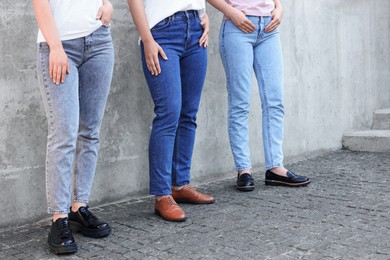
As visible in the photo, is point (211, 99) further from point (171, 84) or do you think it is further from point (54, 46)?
point (54, 46)

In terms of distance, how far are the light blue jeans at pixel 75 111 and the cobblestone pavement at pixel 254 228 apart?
1.10 ft

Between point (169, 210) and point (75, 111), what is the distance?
0.94m

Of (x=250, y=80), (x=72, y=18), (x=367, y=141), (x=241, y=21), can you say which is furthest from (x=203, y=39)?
(x=367, y=141)

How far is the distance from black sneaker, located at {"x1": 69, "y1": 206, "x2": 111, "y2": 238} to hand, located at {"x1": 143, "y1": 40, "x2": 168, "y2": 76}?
0.92 m

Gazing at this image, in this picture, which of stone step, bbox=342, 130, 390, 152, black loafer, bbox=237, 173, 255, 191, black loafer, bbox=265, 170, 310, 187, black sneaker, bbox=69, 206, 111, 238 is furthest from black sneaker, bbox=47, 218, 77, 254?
stone step, bbox=342, 130, 390, 152

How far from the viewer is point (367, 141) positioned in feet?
20.3

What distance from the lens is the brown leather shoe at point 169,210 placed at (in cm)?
359

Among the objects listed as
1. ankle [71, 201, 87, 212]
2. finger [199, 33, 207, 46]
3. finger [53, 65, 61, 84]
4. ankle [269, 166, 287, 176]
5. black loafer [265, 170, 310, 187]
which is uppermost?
finger [199, 33, 207, 46]

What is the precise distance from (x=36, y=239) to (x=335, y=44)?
13.5 ft

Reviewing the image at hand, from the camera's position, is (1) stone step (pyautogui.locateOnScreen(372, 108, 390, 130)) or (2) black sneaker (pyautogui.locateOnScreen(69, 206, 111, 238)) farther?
(1) stone step (pyautogui.locateOnScreen(372, 108, 390, 130))

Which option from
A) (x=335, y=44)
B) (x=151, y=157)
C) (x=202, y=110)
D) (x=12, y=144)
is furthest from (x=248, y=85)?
(x=335, y=44)

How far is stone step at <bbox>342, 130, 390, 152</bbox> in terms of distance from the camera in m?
6.05

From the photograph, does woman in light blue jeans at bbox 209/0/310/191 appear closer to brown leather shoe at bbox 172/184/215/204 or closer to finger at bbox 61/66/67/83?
brown leather shoe at bbox 172/184/215/204

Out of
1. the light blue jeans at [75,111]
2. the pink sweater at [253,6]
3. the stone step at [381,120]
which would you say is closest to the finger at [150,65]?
the light blue jeans at [75,111]
